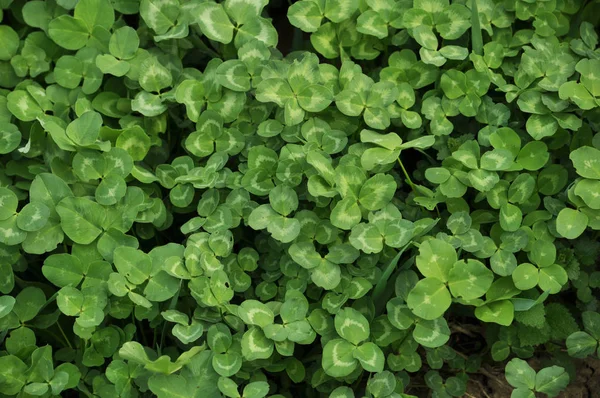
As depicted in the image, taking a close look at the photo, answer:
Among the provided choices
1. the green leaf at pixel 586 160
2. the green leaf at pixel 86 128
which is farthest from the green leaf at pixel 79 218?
the green leaf at pixel 586 160

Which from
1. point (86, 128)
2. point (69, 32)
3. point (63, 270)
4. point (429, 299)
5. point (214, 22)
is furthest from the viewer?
point (69, 32)

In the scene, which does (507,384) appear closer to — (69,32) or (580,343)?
(580,343)

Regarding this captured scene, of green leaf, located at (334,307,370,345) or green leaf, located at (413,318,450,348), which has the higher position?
green leaf, located at (413,318,450,348)

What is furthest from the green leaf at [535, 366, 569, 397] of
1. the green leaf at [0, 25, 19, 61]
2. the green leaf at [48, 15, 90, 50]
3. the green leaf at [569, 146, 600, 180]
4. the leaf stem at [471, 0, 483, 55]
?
the green leaf at [0, 25, 19, 61]

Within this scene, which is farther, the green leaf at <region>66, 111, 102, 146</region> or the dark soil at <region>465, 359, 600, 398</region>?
the dark soil at <region>465, 359, 600, 398</region>

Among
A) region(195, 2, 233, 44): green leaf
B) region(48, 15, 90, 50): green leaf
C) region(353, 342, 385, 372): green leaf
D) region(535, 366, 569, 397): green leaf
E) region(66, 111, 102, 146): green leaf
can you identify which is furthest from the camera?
region(48, 15, 90, 50): green leaf

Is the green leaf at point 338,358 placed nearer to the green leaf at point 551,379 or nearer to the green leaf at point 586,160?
the green leaf at point 551,379

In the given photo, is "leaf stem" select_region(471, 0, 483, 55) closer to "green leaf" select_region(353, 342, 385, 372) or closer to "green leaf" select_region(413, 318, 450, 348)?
"green leaf" select_region(413, 318, 450, 348)

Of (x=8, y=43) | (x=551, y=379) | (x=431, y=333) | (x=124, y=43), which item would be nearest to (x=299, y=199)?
(x=431, y=333)

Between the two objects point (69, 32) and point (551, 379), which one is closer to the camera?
point (551, 379)

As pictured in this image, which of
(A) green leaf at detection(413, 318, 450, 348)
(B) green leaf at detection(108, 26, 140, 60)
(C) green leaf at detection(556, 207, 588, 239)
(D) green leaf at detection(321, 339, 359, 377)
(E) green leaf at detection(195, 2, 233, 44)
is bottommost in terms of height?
(D) green leaf at detection(321, 339, 359, 377)
